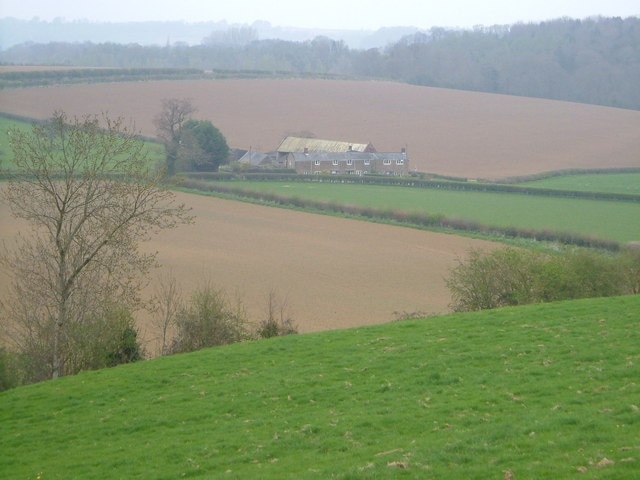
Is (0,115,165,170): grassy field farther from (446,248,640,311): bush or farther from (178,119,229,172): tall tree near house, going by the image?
(446,248,640,311): bush

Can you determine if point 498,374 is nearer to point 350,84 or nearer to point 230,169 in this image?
point 230,169

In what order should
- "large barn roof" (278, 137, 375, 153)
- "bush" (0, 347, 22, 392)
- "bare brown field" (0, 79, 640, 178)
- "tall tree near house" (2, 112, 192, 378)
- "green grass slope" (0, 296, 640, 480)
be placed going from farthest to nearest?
"bare brown field" (0, 79, 640, 178)
"large barn roof" (278, 137, 375, 153)
"tall tree near house" (2, 112, 192, 378)
"bush" (0, 347, 22, 392)
"green grass slope" (0, 296, 640, 480)

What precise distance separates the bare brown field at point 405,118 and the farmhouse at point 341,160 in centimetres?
226

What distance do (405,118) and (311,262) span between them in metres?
59.7

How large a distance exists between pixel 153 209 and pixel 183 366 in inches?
158

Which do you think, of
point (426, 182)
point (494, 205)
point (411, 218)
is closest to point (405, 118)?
point (426, 182)

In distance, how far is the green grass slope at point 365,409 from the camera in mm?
9414

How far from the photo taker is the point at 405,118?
92875mm

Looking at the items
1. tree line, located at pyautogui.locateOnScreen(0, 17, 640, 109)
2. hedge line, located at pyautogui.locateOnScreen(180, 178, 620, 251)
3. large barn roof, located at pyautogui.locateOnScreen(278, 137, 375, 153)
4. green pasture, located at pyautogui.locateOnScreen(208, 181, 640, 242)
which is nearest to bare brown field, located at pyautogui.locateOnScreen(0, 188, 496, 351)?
hedge line, located at pyautogui.locateOnScreen(180, 178, 620, 251)

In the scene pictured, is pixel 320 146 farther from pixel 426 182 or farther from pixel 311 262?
pixel 311 262

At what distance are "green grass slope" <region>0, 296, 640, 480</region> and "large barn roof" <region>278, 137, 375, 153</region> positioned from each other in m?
57.7

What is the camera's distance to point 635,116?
96.9m

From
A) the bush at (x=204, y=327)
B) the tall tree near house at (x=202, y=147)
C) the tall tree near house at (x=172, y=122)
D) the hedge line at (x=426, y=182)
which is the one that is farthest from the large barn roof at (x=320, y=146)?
the bush at (x=204, y=327)

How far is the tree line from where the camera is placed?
385 ft
